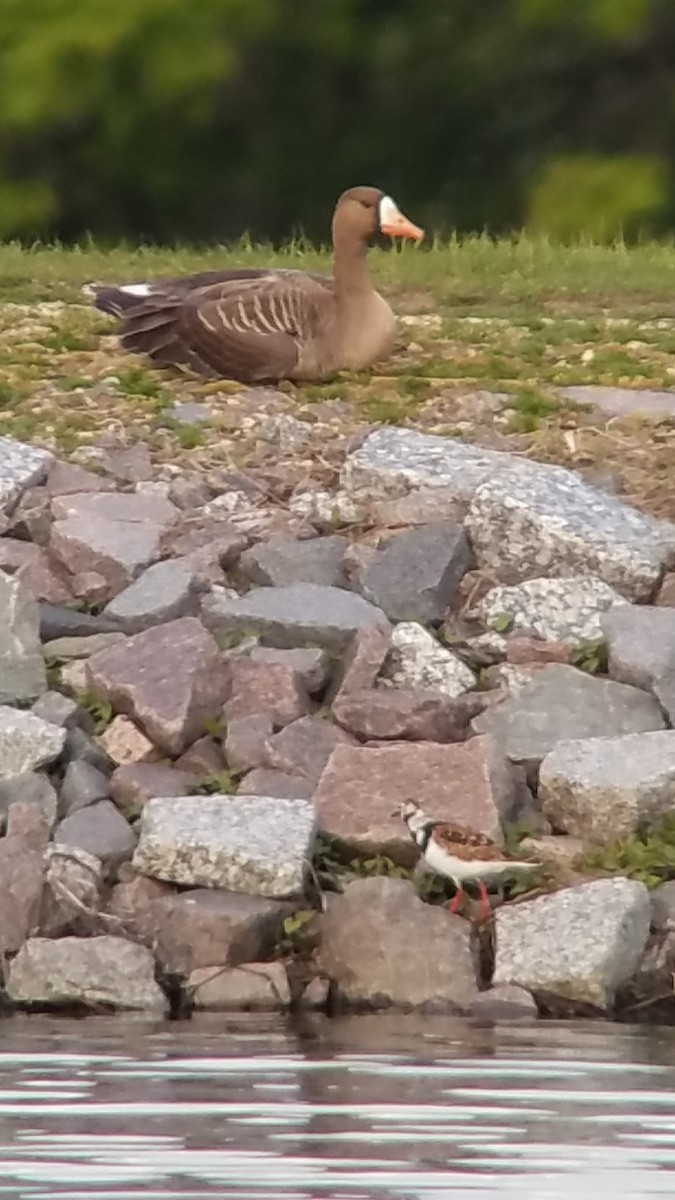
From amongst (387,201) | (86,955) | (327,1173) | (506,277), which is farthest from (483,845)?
(506,277)

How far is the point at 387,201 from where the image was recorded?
41.0 feet

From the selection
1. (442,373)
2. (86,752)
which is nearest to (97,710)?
(86,752)

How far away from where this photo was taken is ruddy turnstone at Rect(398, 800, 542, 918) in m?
8.99

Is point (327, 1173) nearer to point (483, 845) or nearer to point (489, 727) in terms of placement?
point (483, 845)

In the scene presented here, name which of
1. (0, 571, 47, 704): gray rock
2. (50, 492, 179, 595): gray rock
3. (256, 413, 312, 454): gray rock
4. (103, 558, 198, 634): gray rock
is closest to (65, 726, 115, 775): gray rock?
(0, 571, 47, 704): gray rock

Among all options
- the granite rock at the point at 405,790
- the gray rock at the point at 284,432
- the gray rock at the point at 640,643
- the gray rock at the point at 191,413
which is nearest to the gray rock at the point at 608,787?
the granite rock at the point at 405,790

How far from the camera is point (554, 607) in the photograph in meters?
10.4

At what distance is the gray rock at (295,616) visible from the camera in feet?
33.4

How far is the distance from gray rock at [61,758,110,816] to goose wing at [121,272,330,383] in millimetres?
2625

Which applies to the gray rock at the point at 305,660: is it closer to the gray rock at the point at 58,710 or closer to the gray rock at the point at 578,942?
the gray rock at the point at 58,710

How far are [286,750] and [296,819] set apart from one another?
552 mm

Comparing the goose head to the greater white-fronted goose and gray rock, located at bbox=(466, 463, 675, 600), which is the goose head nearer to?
the greater white-fronted goose

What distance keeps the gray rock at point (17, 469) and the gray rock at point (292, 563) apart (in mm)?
849

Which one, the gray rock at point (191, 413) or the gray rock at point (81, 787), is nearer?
the gray rock at point (81, 787)
